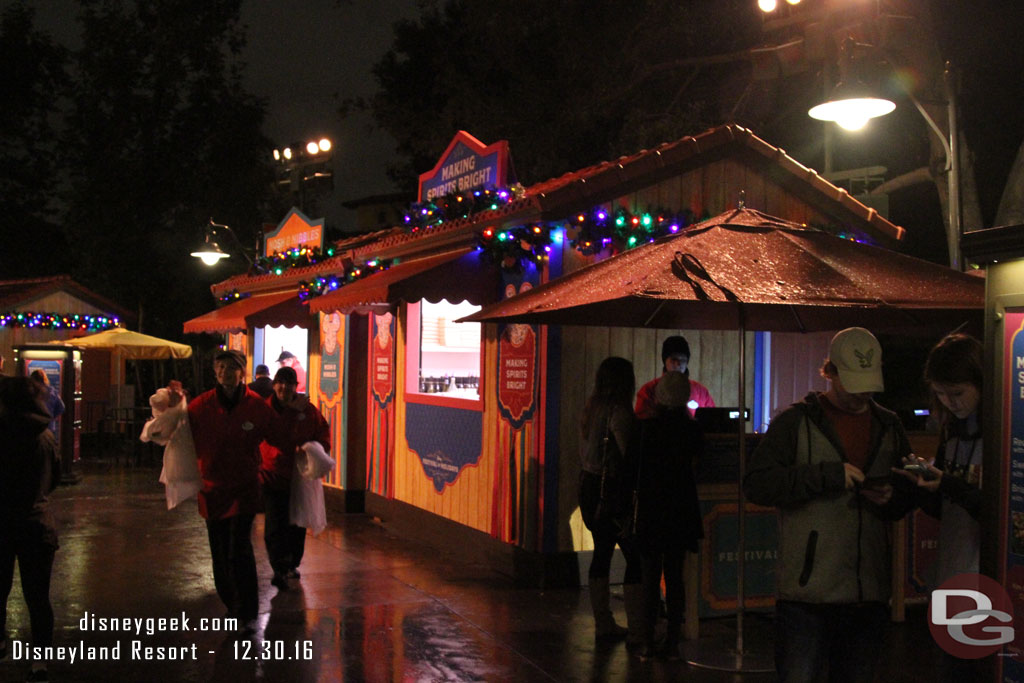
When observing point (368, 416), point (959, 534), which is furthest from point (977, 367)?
point (368, 416)

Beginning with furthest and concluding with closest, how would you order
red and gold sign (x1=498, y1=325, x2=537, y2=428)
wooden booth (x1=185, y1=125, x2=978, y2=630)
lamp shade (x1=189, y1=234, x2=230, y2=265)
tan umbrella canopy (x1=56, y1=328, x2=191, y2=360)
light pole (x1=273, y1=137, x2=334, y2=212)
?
1. tan umbrella canopy (x1=56, y1=328, x2=191, y2=360)
2. lamp shade (x1=189, y1=234, x2=230, y2=265)
3. light pole (x1=273, y1=137, x2=334, y2=212)
4. red and gold sign (x1=498, y1=325, x2=537, y2=428)
5. wooden booth (x1=185, y1=125, x2=978, y2=630)

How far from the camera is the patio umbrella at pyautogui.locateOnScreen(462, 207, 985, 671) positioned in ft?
15.6

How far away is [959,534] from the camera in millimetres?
4020

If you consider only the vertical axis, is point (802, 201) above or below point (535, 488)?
above

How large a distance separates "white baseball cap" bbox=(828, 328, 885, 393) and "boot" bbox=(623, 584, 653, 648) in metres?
2.70

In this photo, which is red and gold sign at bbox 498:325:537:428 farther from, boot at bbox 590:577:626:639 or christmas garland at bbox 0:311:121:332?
christmas garland at bbox 0:311:121:332

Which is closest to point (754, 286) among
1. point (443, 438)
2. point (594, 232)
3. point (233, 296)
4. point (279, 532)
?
point (594, 232)

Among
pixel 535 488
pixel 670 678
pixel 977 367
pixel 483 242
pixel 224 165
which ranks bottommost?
pixel 670 678

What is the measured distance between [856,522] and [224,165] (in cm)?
3013

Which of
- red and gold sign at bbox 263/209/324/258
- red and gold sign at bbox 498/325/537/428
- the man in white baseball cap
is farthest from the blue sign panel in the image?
the man in white baseball cap

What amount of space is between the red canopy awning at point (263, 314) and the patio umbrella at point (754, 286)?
648cm

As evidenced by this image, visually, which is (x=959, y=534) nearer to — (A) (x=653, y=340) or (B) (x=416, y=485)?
(A) (x=653, y=340)

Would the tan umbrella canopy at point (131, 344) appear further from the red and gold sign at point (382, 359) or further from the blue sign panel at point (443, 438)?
the blue sign panel at point (443, 438)

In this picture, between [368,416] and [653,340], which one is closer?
[653,340]
